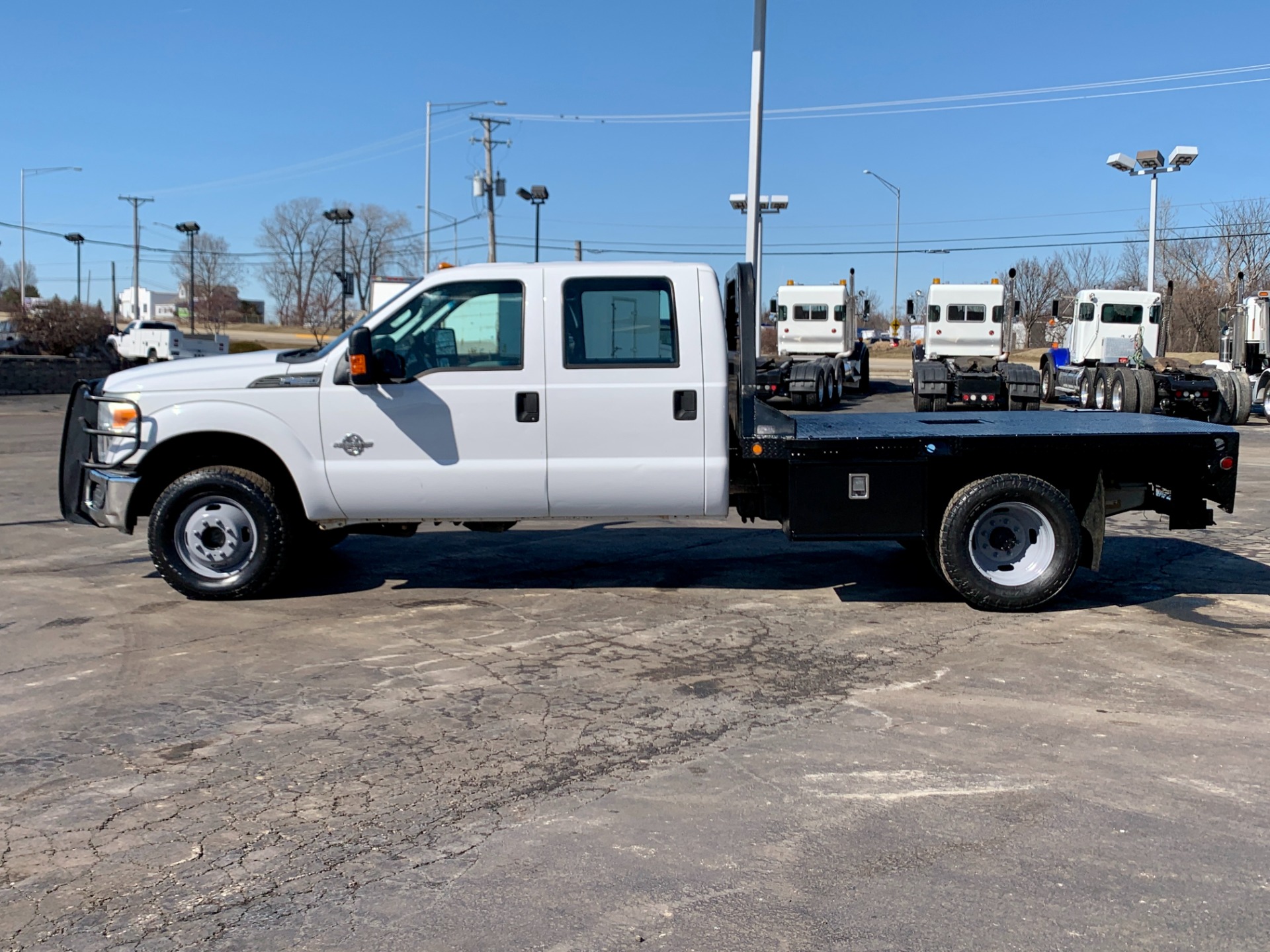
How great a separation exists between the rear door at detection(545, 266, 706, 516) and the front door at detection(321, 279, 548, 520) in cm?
15

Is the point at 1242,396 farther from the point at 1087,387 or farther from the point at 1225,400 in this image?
the point at 1087,387

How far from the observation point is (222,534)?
7621mm

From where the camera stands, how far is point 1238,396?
25031mm

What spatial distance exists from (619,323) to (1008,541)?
293cm

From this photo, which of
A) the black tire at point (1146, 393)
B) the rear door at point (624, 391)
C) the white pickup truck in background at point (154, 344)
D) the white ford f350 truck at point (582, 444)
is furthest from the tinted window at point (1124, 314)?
the white pickup truck in background at point (154, 344)

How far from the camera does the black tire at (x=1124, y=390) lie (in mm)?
24328

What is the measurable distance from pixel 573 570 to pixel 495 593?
37.5 inches

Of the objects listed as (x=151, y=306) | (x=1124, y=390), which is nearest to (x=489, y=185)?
(x=1124, y=390)

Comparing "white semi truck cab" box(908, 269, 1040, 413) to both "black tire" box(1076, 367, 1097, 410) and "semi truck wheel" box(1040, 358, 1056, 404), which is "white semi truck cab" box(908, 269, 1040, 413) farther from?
"black tire" box(1076, 367, 1097, 410)

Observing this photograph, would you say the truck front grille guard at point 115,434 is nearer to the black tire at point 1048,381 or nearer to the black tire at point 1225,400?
the black tire at point 1225,400

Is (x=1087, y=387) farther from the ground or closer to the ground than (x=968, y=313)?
closer to the ground

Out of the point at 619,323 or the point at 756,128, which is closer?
the point at 619,323

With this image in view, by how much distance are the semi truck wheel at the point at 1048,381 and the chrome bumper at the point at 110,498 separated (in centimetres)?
2708

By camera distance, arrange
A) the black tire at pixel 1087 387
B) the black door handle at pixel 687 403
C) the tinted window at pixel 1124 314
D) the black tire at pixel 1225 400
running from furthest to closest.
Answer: the tinted window at pixel 1124 314 → the black tire at pixel 1087 387 → the black tire at pixel 1225 400 → the black door handle at pixel 687 403
